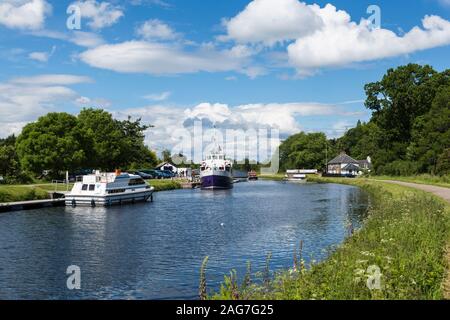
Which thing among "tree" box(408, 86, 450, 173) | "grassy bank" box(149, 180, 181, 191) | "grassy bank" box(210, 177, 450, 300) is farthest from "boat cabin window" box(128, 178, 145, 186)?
"grassy bank" box(210, 177, 450, 300)

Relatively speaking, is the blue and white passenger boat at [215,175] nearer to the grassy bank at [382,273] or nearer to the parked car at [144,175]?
the parked car at [144,175]

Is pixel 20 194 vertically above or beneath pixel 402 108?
beneath

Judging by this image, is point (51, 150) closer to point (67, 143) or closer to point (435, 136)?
point (67, 143)

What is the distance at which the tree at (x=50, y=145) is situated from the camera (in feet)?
269

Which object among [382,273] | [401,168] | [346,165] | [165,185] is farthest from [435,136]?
[382,273]

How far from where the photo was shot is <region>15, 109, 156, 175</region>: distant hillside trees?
270 ft

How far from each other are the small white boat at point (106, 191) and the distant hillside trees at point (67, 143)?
63.4 ft

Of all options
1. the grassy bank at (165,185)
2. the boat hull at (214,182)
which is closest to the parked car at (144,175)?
the grassy bank at (165,185)

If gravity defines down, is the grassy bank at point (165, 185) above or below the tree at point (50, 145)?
below

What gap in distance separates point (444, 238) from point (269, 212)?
100ft

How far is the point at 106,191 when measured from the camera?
6341 cm

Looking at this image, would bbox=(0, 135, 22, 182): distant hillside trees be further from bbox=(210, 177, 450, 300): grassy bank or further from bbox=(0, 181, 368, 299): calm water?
bbox=(210, 177, 450, 300): grassy bank

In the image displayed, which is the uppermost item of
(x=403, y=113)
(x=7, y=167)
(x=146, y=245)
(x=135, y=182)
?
(x=403, y=113)

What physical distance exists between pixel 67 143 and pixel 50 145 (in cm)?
276
